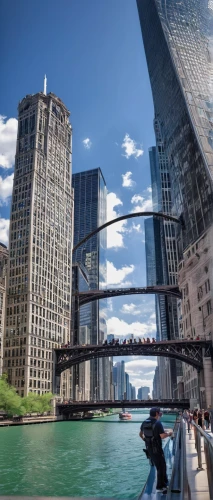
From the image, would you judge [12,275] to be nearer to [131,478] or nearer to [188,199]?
[188,199]

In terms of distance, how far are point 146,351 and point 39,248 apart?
48802mm

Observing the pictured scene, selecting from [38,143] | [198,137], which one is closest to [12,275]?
[38,143]

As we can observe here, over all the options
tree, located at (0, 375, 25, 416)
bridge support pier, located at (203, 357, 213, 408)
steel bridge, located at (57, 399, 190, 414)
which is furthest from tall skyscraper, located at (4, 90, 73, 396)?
bridge support pier, located at (203, 357, 213, 408)

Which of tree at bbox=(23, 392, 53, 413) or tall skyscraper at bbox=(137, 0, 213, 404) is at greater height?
tall skyscraper at bbox=(137, 0, 213, 404)

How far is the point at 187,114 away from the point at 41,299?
71606mm

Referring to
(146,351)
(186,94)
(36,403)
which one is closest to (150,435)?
(36,403)

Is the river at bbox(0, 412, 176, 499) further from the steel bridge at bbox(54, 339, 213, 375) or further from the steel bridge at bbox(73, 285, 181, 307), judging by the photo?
the steel bridge at bbox(73, 285, 181, 307)

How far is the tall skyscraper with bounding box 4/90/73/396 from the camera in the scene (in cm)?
13138

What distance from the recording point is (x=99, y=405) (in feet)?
366

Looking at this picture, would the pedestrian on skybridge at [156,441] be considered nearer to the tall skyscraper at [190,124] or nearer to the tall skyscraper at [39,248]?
the tall skyscraper at [190,124]

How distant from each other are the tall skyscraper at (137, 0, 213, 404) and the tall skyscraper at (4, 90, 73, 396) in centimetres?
4475

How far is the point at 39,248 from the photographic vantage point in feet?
472

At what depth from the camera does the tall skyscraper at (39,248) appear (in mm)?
131375

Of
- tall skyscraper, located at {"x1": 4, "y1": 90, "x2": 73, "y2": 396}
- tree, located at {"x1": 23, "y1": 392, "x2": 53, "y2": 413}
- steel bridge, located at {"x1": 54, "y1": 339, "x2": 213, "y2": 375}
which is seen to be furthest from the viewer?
tall skyscraper, located at {"x1": 4, "y1": 90, "x2": 73, "y2": 396}
